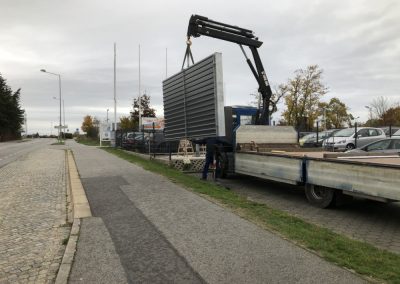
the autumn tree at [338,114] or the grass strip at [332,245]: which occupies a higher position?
the autumn tree at [338,114]

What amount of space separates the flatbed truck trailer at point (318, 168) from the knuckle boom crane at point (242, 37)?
7.94ft

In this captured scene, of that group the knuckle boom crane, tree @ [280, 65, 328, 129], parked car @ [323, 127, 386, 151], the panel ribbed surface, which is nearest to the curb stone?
the panel ribbed surface

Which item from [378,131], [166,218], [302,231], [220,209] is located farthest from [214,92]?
[378,131]

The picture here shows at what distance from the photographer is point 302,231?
19.3 feet

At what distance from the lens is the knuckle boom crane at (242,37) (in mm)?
13328

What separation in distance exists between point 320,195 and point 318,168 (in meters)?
0.73

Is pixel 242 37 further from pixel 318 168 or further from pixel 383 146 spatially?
pixel 318 168

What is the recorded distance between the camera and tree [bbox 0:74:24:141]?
248 ft

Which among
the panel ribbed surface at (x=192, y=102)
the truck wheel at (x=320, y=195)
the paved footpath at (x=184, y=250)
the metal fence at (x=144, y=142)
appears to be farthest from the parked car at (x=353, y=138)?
the paved footpath at (x=184, y=250)

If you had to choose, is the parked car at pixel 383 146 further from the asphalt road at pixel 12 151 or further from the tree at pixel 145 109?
the tree at pixel 145 109

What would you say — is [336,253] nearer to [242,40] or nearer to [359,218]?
[359,218]

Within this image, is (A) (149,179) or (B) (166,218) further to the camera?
(A) (149,179)

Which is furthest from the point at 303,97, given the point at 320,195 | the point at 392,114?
the point at 320,195

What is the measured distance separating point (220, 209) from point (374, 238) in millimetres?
2592
